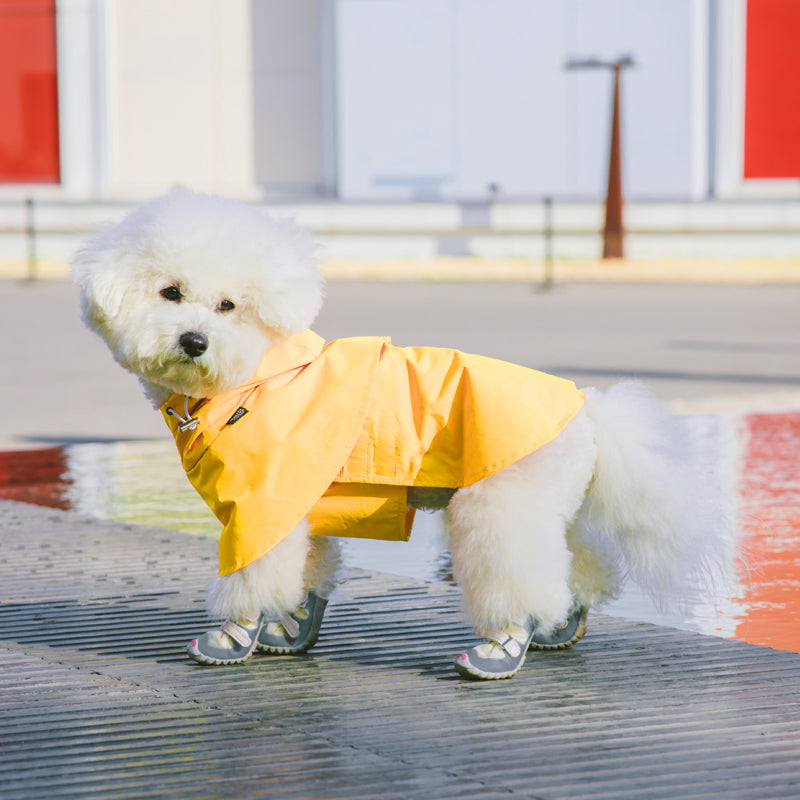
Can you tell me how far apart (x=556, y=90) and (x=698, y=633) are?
20269 mm

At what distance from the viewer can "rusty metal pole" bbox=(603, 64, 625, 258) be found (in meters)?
21.3

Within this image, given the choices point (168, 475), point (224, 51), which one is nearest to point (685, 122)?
point (224, 51)

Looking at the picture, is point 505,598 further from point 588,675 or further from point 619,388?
point 619,388

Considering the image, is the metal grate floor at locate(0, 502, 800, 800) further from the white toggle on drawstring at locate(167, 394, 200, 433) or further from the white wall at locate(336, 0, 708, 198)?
the white wall at locate(336, 0, 708, 198)

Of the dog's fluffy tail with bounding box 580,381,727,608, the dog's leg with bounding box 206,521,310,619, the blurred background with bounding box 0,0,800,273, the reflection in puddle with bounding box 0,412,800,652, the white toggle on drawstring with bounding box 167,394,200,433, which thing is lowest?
the reflection in puddle with bounding box 0,412,800,652

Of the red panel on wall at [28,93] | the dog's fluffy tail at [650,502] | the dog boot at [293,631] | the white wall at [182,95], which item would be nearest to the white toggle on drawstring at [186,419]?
the dog boot at [293,631]

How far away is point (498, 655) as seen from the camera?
3.77 meters

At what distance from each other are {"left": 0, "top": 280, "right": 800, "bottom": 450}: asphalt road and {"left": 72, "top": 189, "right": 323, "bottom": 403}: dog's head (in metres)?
4.52

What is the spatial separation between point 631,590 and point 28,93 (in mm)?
23181

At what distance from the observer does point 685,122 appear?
23219 mm

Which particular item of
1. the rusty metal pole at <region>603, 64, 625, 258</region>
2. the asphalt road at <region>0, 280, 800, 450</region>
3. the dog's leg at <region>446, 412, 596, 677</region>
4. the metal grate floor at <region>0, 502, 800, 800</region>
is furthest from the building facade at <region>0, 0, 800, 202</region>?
the dog's leg at <region>446, 412, 596, 677</region>

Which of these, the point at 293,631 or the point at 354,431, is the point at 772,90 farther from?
the point at 354,431

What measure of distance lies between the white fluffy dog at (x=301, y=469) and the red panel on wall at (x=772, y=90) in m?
20.9

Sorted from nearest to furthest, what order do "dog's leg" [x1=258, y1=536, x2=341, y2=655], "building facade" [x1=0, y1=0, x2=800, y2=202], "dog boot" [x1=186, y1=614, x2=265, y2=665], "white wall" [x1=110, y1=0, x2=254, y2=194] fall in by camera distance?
"dog boot" [x1=186, y1=614, x2=265, y2=665], "dog's leg" [x1=258, y1=536, x2=341, y2=655], "building facade" [x1=0, y1=0, x2=800, y2=202], "white wall" [x1=110, y1=0, x2=254, y2=194]
